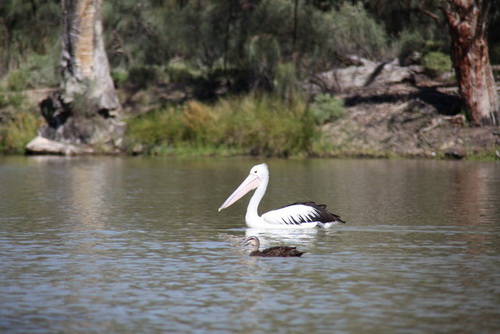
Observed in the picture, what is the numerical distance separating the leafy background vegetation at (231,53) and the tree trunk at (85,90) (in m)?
0.99

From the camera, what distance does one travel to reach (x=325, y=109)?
3472cm

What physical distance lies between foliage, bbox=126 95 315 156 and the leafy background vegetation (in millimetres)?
36

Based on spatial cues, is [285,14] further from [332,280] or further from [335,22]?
[332,280]

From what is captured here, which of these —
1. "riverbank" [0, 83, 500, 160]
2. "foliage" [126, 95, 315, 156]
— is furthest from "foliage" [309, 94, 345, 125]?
"foliage" [126, 95, 315, 156]

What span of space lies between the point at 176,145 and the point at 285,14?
22.5 feet

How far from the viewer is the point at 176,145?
35.1 metres

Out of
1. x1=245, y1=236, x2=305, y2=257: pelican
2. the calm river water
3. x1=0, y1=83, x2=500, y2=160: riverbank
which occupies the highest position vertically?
x1=0, y1=83, x2=500, y2=160: riverbank

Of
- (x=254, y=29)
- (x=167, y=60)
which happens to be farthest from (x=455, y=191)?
(x=167, y=60)

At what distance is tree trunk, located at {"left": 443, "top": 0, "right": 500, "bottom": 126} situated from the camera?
31.3 metres

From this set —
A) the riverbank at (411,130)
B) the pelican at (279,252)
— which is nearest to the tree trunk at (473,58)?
the riverbank at (411,130)

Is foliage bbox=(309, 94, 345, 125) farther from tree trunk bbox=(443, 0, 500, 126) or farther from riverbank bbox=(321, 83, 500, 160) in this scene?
tree trunk bbox=(443, 0, 500, 126)

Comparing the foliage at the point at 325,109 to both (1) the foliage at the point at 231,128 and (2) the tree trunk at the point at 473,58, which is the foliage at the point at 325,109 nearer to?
(1) the foliage at the point at 231,128

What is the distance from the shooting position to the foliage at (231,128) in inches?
1313

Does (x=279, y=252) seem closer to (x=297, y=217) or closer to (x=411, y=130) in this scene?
(x=297, y=217)
